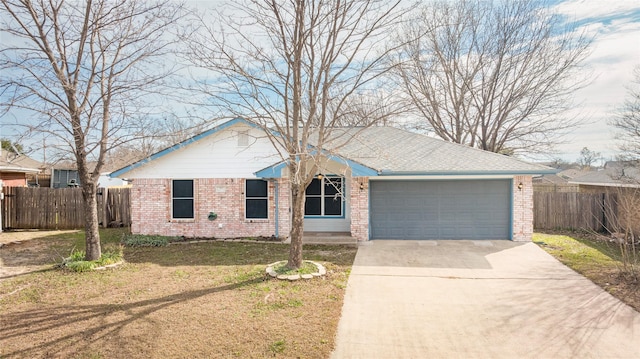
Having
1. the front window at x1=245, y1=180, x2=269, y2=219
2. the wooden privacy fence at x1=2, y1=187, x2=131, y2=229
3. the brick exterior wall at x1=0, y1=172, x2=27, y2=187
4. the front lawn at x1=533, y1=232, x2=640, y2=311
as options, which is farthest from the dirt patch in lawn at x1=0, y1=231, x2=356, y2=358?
the brick exterior wall at x1=0, y1=172, x2=27, y2=187

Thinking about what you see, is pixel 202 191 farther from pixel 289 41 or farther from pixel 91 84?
pixel 289 41

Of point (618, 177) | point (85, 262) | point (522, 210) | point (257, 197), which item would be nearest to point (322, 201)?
point (257, 197)

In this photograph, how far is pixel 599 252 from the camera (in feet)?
34.5

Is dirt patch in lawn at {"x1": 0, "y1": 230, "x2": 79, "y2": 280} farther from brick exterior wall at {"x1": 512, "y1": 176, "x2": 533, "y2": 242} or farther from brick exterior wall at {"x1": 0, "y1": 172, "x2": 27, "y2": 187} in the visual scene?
brick exterior wall at {"x1": 512, "y1": 176, "x2": 533, "y2": 242}

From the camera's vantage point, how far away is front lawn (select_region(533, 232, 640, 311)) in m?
6.87

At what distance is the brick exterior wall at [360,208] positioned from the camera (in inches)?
463

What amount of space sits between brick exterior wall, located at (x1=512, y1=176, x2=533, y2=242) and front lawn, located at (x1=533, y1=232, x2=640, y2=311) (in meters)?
0.56

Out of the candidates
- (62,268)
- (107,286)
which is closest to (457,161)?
(107,286)

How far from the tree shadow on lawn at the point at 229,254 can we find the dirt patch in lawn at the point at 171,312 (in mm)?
242

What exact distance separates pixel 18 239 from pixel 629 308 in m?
17.4

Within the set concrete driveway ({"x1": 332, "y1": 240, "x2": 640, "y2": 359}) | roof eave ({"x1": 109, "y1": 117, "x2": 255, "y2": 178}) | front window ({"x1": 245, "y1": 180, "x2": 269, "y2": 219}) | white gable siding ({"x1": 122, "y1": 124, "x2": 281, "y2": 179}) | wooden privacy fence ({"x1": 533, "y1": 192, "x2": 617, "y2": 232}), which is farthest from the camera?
wooden privacy fence ({"x1": 533, "y1": 192, "x2": 617, "y2": 232})

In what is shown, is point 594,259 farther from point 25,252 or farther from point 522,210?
point 25,252

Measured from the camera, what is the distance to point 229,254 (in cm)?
1023

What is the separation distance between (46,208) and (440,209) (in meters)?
16.0
